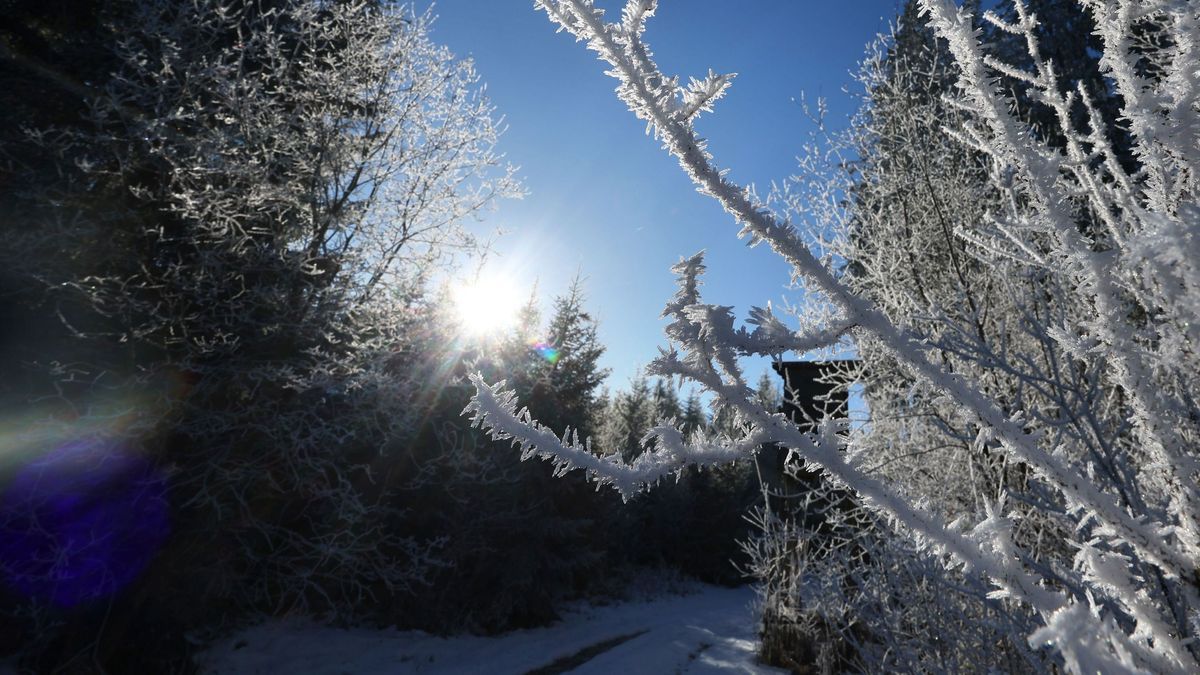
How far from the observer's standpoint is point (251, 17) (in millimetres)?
8453

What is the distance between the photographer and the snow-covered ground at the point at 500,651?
855 cm

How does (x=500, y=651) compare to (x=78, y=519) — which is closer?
(x=78, y=519)

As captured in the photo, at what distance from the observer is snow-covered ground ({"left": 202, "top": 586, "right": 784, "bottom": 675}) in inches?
336

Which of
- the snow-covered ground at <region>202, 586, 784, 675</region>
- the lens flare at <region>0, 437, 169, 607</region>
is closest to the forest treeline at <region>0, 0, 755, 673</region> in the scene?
the lens flare at <region>0, 437, 169, 607</region>

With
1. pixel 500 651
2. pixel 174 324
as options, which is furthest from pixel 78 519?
pixel 500 651

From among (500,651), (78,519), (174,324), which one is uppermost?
(174,324)

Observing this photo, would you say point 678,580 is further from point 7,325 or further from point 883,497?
point 883,497

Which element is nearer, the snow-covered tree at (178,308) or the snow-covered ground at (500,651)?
the snow-covered tree at (178,308)

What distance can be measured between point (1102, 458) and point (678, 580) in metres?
23.2

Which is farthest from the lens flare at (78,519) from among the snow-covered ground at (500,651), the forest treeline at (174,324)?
the snow-covered ground at (500,651)

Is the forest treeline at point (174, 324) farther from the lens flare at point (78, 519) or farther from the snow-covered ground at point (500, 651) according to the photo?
the snow-covered ground at point (500, 651)

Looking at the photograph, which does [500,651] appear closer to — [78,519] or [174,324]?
[78,519]

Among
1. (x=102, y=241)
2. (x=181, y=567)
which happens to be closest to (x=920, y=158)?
(x=102, y=241)

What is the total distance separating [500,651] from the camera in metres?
10.6
